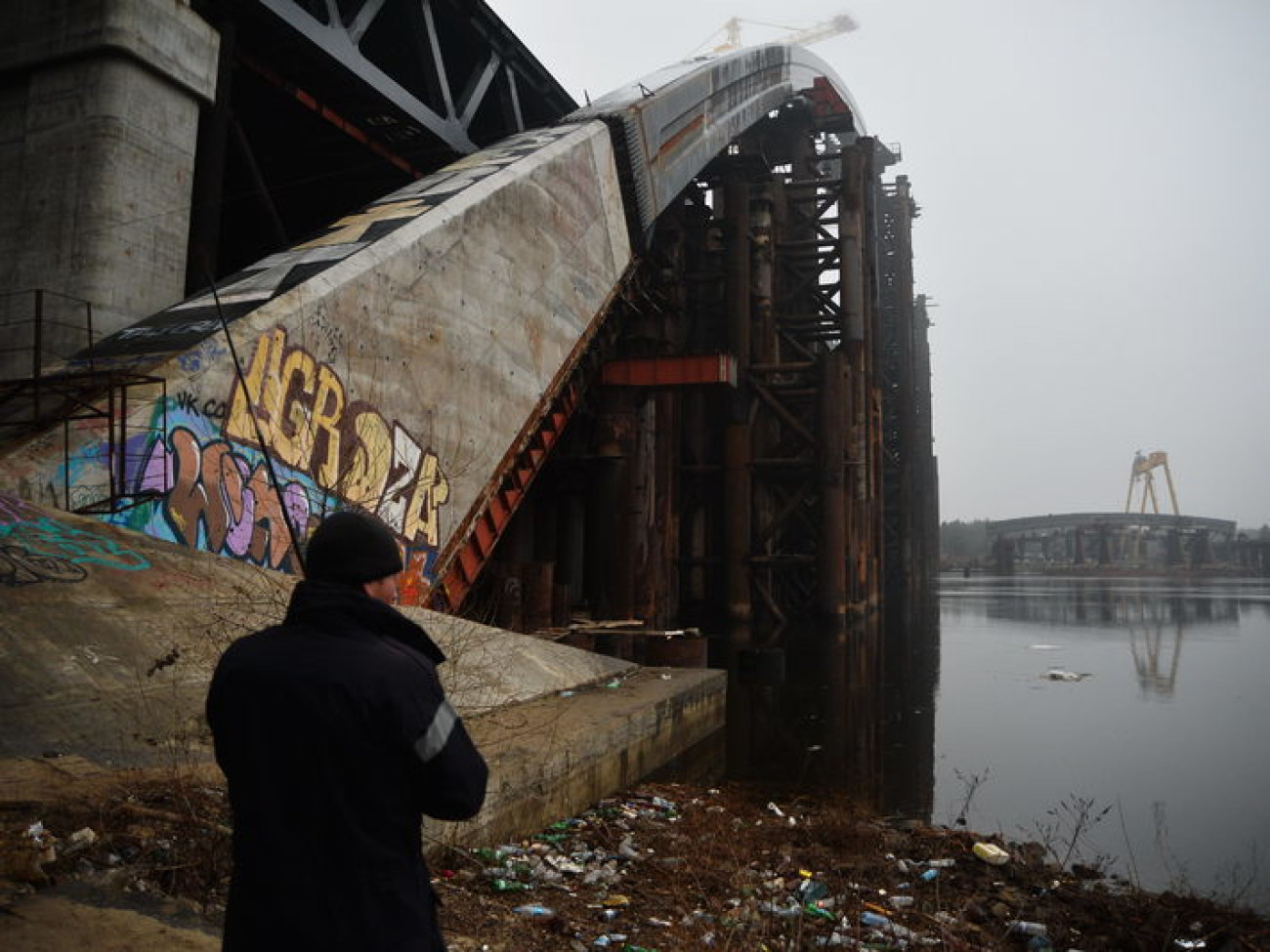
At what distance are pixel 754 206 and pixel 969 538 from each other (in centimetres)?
15779

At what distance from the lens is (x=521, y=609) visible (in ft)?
44.7

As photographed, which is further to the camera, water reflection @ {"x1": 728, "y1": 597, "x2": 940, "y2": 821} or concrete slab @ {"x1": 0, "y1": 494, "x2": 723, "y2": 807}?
water reflection @ {"x1": 728, "y1": 597, "x2": 940, "y2": 821}

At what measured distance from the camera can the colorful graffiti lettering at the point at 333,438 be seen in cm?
920

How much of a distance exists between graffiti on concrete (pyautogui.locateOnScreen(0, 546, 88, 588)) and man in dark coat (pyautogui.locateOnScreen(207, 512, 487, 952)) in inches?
175

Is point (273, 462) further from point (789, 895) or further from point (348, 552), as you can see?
point (348, 552)

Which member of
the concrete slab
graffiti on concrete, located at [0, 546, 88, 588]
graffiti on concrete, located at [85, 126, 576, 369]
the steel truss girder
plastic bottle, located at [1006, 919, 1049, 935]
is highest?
the steel truss girder

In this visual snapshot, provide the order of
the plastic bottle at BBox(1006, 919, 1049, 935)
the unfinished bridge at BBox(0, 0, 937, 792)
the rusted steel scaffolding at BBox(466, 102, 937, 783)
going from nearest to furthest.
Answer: the plastic bottle at BBox(1006, 919, 1049, 935)
the unfinished bridge at BBox(0, 0, 937, 792)
the rusted steel scaffolding at BBox(466, 102, 937, 783)

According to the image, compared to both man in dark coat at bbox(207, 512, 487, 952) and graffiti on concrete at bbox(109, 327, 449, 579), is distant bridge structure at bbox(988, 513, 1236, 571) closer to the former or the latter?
graffiti on concrete at bbox(109, 327, 449, 579)

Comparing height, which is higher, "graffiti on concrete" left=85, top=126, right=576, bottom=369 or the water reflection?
"graffiti on concrete" left=85, top=126, right=576, bottom=369

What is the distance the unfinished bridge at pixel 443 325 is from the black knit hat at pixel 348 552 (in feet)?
1.30

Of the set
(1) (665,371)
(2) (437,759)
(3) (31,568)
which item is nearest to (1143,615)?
(1) (665,371)

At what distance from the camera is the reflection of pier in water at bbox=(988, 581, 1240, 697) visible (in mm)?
18828

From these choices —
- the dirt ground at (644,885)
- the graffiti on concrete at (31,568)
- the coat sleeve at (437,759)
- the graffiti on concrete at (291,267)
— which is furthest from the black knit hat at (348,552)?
the graffiti on concrete at (291,267)

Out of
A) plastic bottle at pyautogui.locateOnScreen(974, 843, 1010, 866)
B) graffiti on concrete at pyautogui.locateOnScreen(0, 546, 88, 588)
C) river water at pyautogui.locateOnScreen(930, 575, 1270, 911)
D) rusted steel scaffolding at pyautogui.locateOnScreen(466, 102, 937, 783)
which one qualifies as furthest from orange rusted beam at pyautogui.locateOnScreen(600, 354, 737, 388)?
graffiti on concrete at pyautogui.locateOnScreen(0, 546, 88, 588)
